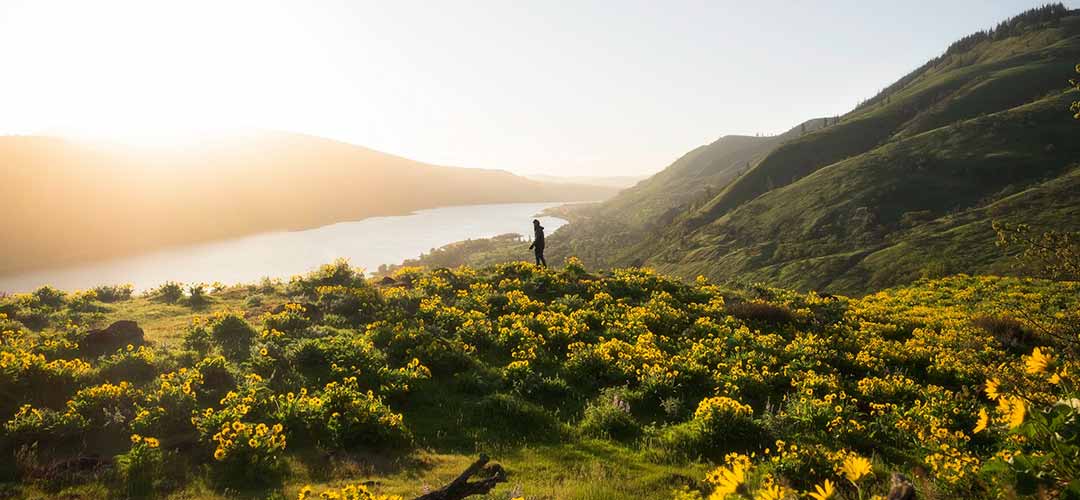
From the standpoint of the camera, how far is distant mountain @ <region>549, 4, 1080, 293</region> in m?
53.6

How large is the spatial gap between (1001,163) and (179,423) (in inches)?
4025

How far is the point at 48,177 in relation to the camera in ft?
304

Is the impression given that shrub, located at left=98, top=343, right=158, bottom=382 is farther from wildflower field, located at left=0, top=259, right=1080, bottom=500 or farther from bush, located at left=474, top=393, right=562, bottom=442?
bush, located at left=474, top=393, right=562, bottom=442

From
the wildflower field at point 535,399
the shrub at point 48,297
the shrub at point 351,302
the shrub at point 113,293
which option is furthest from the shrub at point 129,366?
the shrub at point 113,293

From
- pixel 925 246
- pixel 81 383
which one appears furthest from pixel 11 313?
pixel 925 246

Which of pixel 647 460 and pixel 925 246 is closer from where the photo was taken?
pixel 647 460

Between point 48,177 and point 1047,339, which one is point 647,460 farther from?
point 48,177

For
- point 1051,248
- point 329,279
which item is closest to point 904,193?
point 329,279

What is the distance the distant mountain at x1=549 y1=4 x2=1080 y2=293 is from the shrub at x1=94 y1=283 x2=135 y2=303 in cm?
4898

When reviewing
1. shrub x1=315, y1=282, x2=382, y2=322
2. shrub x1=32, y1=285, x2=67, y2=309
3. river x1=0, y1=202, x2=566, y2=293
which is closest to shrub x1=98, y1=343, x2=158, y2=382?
shrub x1=315, y1=282, x2=382, y2=322

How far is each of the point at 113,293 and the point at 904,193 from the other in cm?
9250

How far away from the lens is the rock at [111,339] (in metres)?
12.1

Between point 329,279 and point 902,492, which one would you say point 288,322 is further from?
point 902,492

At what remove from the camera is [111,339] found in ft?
41.1
